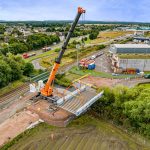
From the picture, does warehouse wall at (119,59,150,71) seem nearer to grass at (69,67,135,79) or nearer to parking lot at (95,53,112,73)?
parking lot at (95,53,112,73)

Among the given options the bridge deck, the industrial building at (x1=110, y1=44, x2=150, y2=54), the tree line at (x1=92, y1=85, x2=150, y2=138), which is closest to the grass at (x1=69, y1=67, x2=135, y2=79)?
the industrial building at (x1=110, y1=44, x2=150, y2=54)

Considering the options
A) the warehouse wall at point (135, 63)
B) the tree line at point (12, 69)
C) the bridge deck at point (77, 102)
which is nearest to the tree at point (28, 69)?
the tree line at point (12, 69)

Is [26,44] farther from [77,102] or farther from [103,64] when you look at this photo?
[77,102]

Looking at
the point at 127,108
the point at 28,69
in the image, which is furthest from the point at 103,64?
the point at 127,108

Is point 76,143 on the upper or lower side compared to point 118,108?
lower

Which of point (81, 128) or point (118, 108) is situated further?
point (118, 108)

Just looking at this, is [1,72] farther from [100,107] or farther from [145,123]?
[145,123]

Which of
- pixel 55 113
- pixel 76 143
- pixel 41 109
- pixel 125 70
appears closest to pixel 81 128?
pixel 76 143
